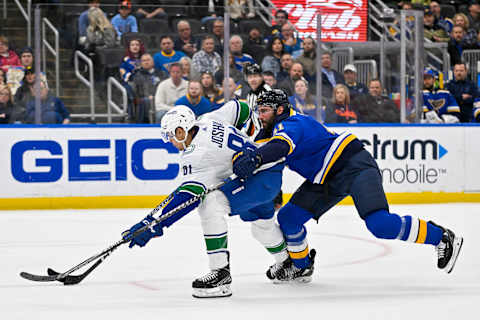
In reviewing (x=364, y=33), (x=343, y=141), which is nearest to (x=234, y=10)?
(x=364, y=33)

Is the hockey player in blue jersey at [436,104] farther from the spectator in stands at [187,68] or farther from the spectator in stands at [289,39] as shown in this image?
the spectator in stands at [187,68]

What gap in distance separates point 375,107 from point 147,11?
2597 millimetres

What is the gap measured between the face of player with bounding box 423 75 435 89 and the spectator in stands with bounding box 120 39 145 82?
311 cm

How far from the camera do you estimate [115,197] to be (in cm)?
824

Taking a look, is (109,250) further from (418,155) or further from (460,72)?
(460,72)

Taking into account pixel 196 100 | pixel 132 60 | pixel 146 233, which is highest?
pixel 132 60

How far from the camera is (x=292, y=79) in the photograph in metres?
8.41

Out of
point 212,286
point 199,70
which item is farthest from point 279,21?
point 212,286

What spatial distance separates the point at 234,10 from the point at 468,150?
9.49ft

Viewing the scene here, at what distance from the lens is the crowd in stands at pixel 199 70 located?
7.99 metres

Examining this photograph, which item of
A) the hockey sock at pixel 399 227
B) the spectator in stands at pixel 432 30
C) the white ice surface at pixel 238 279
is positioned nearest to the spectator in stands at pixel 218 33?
the white ice surface at pixel 238 279

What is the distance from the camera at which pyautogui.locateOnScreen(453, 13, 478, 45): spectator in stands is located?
9.84 meters

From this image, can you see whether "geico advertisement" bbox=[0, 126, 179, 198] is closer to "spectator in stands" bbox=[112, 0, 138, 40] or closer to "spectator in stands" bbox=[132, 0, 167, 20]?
"spectator in stands" bbox=[112, 0, 138, 40]

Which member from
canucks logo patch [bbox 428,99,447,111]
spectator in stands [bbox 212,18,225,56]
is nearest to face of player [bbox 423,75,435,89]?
canucks logo patch [bbox 428,99,447,111]
